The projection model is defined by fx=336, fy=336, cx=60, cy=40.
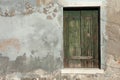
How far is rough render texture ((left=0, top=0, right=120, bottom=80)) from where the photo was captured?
21.2 ft

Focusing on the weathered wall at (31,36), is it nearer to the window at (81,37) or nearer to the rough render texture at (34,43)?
the rough render texture at (34,43)

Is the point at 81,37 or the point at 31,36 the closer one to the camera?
the point at 31,36

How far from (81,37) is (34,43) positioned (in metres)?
0.93

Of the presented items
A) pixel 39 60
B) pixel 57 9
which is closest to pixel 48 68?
pixel 39 60

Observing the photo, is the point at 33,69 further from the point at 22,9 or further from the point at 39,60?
the point at 22,9

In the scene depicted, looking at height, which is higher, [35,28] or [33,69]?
[35,28]

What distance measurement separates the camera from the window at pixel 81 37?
21.7ft

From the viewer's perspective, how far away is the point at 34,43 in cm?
649

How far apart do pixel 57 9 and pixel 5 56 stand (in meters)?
1.36

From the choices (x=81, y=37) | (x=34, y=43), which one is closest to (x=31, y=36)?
(x=34, y=43)

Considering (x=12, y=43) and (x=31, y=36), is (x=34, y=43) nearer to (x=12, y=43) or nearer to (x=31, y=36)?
(x=31, y=36)

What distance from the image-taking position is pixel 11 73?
653 centimetres

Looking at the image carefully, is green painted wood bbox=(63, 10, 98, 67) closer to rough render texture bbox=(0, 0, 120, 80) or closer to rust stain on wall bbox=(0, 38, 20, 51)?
rough render texture bbox=(0, 0, 120, 80)

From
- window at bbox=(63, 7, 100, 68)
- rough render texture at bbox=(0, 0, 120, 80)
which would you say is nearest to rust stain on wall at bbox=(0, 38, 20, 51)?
rough render texture at bbox=(0, 0, 120, 80)
